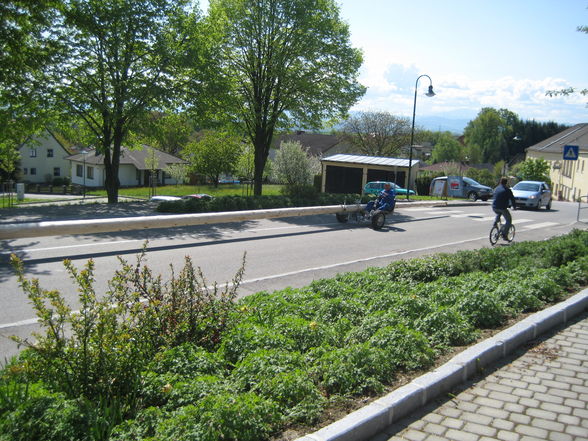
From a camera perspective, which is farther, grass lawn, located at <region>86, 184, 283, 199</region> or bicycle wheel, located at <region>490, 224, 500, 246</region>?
grass lawn, located at <region>86, 184, 283, 199</region>

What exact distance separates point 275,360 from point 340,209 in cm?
1297

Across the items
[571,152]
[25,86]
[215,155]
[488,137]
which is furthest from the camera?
[488,137]

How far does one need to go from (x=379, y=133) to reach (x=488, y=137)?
45.9 m

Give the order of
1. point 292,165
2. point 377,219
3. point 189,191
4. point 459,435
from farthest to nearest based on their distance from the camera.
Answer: point 189,191 < point 292,165 < point 377,219 < point 459,435

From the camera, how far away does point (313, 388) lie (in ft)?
13.0

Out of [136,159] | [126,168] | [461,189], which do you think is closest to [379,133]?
[136,159]

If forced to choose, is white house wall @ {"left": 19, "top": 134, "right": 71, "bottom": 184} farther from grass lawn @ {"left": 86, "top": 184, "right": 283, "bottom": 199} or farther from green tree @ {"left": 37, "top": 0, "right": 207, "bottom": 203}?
green tree @ {"left": 37, "top": 0, "right": 207, "bottom": 203}

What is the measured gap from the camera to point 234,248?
1195 centimetres

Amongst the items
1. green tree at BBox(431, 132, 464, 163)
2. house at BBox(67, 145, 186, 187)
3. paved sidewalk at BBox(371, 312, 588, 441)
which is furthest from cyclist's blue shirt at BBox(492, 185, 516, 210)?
green tree at BBox(431, 132, 464, 163)

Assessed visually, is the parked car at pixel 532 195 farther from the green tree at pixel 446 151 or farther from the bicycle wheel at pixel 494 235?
the green tree at pixel 446 151

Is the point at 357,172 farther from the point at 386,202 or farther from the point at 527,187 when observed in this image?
the point at 386,202

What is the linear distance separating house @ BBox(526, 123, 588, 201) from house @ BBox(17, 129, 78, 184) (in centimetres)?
6580

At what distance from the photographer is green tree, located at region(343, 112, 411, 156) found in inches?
2825

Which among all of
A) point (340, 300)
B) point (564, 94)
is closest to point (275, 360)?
point (340, 300)
